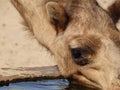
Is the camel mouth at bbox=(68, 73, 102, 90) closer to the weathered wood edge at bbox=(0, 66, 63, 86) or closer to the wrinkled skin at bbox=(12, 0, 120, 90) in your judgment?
the wrinkled skin at bbox=(12, 0, 120, 90)

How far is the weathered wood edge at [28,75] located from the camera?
5.98m

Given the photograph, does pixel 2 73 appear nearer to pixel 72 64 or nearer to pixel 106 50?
pixel 72 64

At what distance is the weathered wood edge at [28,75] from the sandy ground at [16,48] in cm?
30

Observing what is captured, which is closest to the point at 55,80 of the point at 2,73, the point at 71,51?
the point at 2,73

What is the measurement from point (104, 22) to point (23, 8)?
1.26 metres

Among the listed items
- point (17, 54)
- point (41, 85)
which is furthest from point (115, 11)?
point (17, 54)

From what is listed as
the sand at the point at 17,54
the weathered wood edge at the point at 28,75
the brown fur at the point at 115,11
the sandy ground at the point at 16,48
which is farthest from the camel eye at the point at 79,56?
the sandy ground at the point at 16,48

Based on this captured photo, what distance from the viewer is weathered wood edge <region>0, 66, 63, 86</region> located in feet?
19.6

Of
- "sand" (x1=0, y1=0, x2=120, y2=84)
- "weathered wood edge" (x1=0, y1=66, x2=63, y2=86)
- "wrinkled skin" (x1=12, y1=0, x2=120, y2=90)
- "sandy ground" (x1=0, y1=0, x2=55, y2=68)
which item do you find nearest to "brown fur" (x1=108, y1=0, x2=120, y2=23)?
"wrinkled skin" (x1=12, y1=0, x2=120, y2=90)

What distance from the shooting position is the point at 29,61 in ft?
24.4

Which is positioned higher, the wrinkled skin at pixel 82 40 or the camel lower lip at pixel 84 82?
the wrinkled skin at pixel 82 40

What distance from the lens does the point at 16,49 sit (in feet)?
26.2

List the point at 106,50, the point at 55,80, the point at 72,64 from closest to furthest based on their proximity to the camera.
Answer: the point at 106,50
the point at 72,64
the point at 55,80

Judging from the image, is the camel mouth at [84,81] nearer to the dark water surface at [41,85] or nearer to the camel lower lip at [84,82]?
the camel lower lip at [84,82]
